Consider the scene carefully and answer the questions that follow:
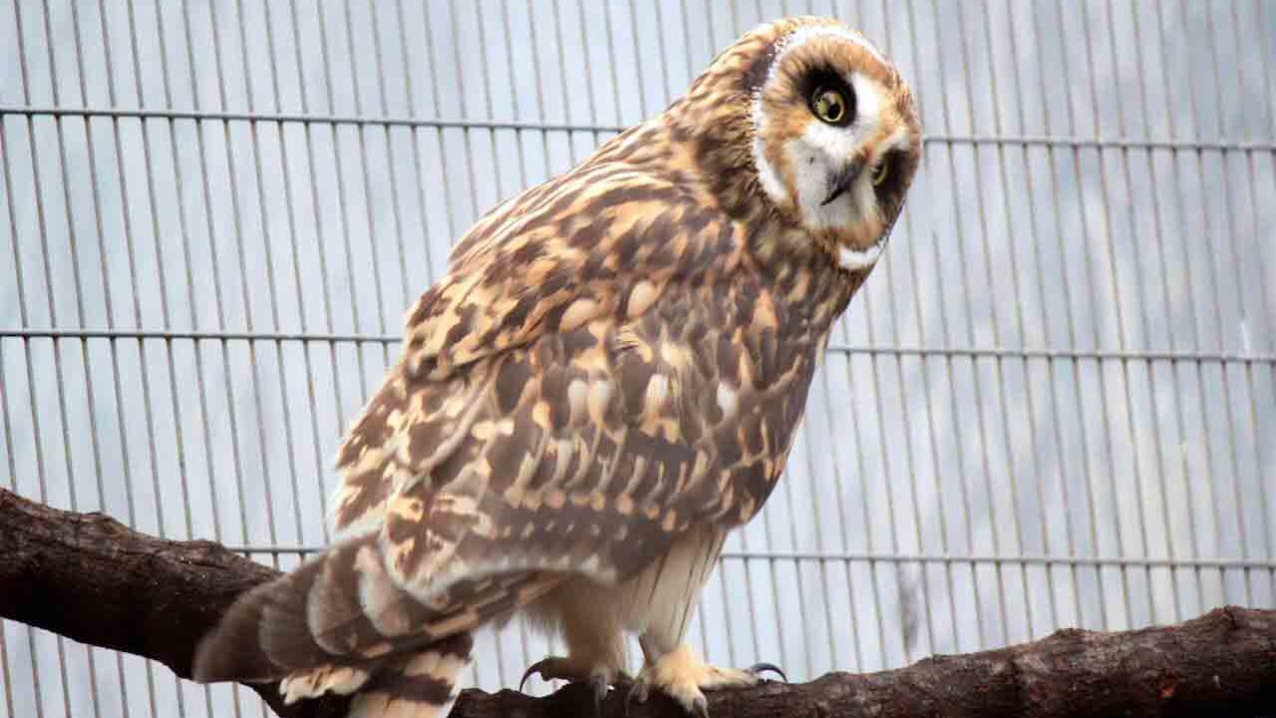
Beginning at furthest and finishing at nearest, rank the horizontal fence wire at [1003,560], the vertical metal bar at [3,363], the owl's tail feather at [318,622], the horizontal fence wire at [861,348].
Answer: the horizontal fence wire at [1003,560]
the horizontal fence wire at [861,348]
the vertical metal bar at [3,363]
the owl's tail feather at [318,622]

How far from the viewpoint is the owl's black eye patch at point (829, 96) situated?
2961mm

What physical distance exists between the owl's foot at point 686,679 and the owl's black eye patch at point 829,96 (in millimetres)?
800

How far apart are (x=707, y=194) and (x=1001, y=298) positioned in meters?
2.83

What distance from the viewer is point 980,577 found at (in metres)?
5.52

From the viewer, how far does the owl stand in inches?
95.0

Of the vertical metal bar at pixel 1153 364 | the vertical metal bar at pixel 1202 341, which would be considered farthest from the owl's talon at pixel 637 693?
the vertical metal bar at pixel 1202 341

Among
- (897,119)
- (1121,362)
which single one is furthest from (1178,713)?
(1121,362)

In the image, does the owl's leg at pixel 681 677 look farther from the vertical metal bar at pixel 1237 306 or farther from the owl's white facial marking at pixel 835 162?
the vertical metal bar at pixel 1237 306

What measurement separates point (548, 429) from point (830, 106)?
2.27 ft

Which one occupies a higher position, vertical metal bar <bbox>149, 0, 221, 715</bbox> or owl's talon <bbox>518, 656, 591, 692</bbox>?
vertical metal bar <bbox>149, 0, 221, 715</bbox>

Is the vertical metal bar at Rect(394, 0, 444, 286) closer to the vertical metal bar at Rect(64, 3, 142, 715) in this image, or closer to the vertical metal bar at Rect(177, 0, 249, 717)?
the vertical metal bar at Rect(177, 0, 249, 717)

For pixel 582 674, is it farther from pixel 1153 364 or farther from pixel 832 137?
pixel 1153 364

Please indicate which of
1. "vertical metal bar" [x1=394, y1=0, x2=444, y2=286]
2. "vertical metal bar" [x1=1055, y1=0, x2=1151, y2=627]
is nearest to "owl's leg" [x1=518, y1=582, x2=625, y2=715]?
"vertical metal bar" [x1=394, y1=0, x2=444, y2=286]

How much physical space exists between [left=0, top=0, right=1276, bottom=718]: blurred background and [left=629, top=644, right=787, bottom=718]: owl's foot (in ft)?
6.07
